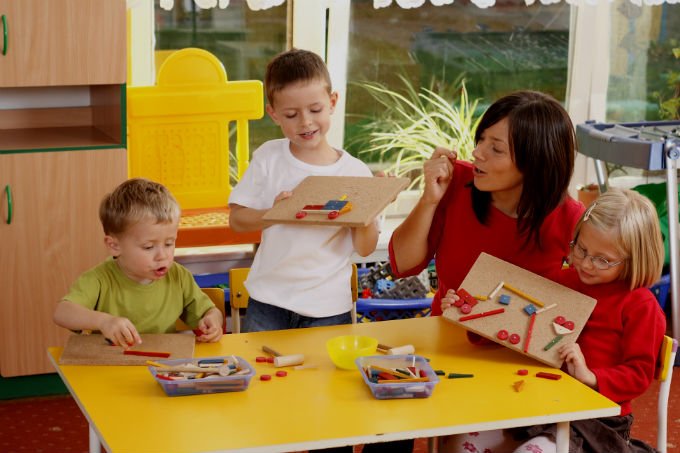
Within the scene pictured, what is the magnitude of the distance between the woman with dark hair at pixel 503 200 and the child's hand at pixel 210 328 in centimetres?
50

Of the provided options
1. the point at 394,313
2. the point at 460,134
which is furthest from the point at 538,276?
the point at 460,134

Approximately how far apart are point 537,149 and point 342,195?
448mm

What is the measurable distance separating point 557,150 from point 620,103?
8.65 feet

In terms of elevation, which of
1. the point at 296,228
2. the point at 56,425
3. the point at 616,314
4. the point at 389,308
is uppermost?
the point at 296,228

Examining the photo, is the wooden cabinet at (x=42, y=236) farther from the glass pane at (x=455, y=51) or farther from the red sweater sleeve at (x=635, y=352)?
the red sweater sleeve at (x=635, y=352)

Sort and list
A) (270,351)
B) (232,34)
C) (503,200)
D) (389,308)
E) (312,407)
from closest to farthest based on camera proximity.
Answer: (312,407) → (270,351) → (503,200) → (389,308) → (232,34)

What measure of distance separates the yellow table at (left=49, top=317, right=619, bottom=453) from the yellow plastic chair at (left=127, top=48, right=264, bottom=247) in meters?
1.59

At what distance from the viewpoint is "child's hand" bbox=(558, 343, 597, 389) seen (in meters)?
2.08

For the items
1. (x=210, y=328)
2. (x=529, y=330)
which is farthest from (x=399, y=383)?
Answer: (x=210, y=328)

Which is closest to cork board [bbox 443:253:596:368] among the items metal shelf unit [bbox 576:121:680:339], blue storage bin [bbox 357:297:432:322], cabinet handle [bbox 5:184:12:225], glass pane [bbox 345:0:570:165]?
blue storage bin [bbox 357:297:432:322]

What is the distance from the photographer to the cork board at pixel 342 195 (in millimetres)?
2273

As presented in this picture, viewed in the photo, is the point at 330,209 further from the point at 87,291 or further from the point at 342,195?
the point at 87,291

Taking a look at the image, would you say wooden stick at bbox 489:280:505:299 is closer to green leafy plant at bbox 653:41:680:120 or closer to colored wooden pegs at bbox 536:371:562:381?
colored wooden pegs at bbox 536:371:562:381

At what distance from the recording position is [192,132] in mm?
3730
